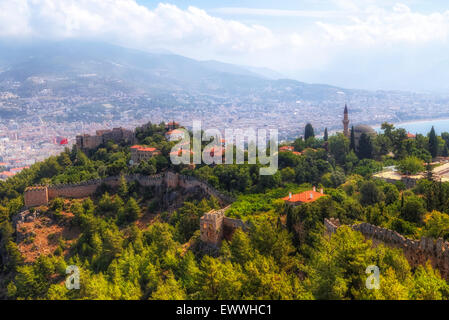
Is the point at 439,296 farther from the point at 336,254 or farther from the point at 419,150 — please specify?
the point at 419,150

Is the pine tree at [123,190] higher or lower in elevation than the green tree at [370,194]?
lower

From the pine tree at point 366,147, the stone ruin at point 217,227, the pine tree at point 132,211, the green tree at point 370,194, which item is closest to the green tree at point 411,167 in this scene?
the pine tree at point 366,147

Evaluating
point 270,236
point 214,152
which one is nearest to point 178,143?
point 214,152

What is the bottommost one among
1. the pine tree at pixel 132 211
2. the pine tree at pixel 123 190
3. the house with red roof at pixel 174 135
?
the pine tree at pixel 132 211

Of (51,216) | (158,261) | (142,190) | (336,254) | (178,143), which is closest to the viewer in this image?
(336,254)

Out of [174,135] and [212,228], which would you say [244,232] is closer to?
[212,228]

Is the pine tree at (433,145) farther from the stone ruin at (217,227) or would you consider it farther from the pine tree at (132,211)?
the pine tree at (132,211)
